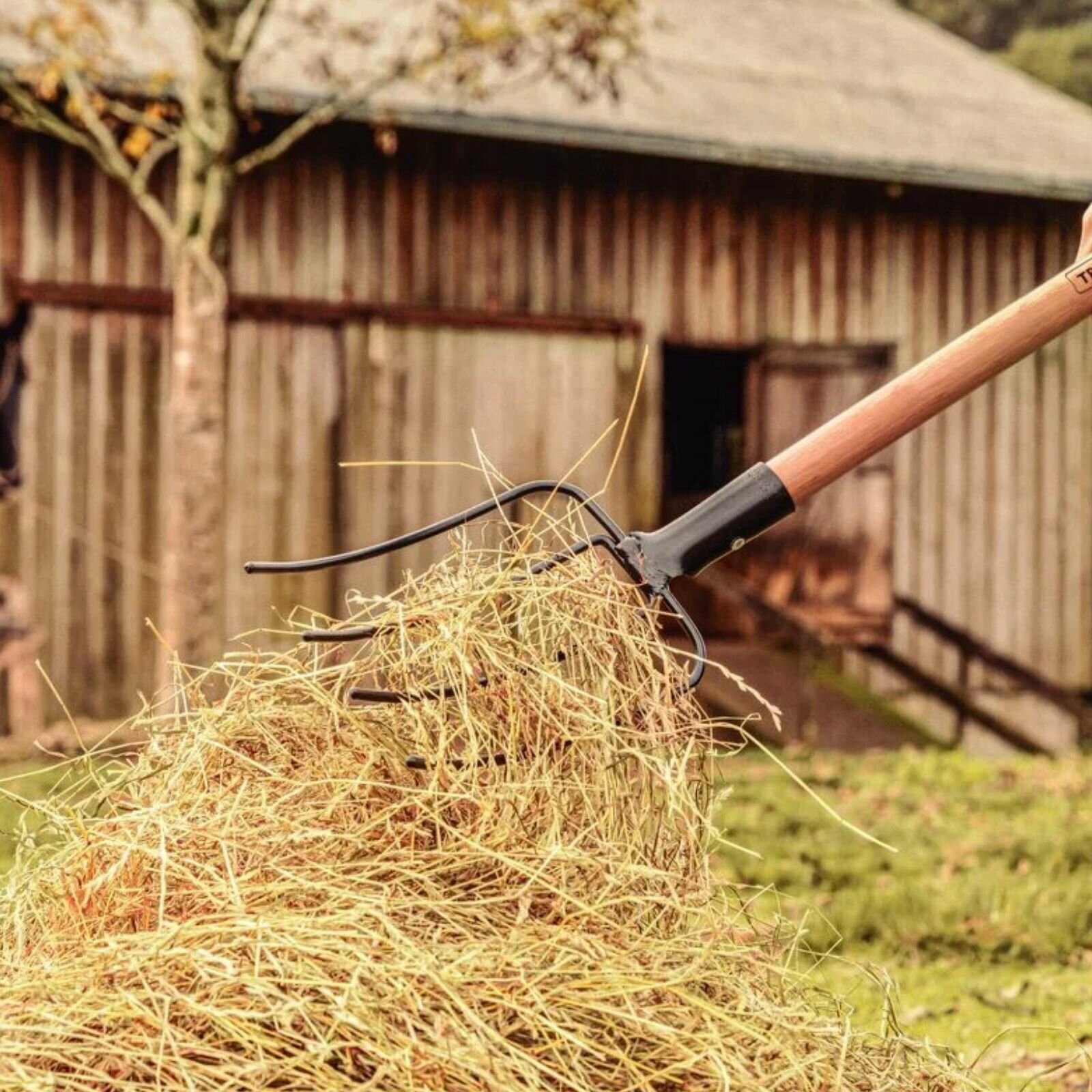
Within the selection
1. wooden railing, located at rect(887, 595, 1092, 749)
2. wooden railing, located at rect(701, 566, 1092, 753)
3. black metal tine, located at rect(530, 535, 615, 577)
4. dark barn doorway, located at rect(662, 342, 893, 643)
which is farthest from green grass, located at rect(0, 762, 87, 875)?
wooden railing, located at rect(887, 595, 1092, 749)

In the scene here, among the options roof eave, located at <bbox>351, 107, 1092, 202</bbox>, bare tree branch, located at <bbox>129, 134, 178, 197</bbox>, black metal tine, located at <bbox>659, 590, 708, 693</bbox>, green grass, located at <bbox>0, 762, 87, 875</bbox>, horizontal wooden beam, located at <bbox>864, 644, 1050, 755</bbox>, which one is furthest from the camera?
horizontal wooden beam, located at <bbox>864, 644, 1050, 755</bbox>

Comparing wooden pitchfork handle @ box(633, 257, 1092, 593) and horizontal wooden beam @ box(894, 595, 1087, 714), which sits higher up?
wooden pitchfork handle @ box(633, 257, 1092, 593)

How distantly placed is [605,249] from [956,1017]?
23.2 ft

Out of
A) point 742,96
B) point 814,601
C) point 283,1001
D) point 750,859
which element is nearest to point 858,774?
point 750,859

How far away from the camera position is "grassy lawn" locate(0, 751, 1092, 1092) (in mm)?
3668

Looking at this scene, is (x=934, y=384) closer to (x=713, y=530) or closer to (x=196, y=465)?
(x=713, y=530)

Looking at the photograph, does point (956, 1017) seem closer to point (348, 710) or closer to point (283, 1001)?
point (348, 710)

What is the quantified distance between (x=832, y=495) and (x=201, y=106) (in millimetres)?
5465

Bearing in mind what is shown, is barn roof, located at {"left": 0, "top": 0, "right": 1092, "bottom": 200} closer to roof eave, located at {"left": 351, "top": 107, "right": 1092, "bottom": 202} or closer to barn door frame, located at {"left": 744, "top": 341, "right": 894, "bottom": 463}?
→ roof eave, located at {"left": 351, "top": 107, "right": 1092, "bottom": 202}

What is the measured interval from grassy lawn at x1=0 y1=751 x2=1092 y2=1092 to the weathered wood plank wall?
78.9 inches

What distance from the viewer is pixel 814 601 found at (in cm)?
1094

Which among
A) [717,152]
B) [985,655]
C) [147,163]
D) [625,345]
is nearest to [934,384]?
[147,163]

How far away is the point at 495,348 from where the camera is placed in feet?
32.3

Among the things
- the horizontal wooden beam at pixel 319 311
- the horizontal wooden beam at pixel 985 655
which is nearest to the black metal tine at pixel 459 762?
the horizontal wooden beam at pixel 319 311
